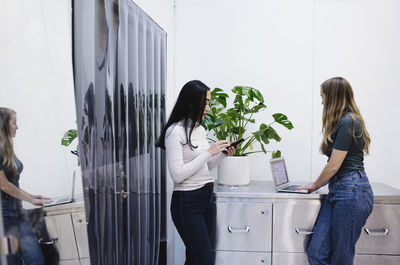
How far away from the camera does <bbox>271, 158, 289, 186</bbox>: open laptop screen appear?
7.23 ft

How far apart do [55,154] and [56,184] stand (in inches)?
3.7

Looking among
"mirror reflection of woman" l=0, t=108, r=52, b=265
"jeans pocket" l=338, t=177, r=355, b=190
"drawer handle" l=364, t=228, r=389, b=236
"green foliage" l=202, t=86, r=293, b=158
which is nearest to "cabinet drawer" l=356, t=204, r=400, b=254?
"drawer handle" l=364, t=228, r=389, b=236

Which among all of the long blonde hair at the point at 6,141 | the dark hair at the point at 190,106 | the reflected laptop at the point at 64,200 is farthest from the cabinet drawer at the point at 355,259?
the long blonde hair at the point at 6,141

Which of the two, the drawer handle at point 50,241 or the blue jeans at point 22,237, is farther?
the drawer handle at point 50,241

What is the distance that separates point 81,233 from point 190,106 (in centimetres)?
87

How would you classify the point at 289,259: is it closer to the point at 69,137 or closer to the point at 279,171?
the point at 279,171

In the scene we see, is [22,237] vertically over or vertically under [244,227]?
over

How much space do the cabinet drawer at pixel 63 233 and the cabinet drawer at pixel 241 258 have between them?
135 cm

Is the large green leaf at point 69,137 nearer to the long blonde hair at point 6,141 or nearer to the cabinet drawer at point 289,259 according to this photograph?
the long blonde hair at point 6,141

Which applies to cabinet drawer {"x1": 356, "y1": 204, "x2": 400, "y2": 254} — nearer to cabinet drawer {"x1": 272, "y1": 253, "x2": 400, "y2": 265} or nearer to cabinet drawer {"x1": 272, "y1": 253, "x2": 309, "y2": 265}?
cabinet drawer {"x1": 272, "y1": 253, "x2": 400, "y2": 265}

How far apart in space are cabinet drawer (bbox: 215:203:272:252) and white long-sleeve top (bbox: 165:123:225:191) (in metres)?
0.50

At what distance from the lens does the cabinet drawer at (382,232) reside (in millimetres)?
2053

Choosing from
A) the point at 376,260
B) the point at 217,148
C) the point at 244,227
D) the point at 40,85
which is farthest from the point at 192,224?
the point at 376,260

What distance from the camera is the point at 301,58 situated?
8.50 feet
